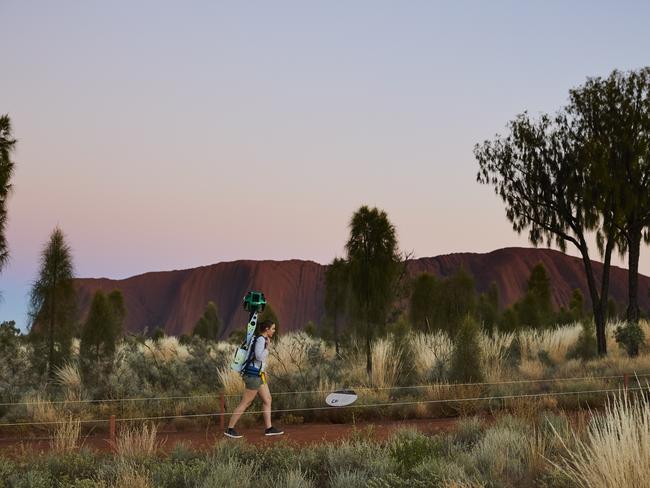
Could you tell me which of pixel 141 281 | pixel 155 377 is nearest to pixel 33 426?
pixel 155 377

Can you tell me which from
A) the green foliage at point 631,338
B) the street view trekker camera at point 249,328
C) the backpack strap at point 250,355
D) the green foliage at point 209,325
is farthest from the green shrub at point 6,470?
the green foliage at point 209,325

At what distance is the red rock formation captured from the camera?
113000 mm

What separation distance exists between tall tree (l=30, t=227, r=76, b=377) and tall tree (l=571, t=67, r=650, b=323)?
16436mm

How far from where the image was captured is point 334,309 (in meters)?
30.0

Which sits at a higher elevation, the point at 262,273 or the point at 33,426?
the point at 262,273

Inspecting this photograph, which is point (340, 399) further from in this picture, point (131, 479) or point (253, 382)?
point (131, 479)

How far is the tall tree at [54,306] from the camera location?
16.9 meters

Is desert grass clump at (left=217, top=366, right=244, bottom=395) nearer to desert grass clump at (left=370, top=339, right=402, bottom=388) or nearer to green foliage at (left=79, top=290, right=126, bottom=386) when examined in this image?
green foliage at (left=79, top=290, right=126, bottom=386)

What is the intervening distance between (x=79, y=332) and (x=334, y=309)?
13283 mm

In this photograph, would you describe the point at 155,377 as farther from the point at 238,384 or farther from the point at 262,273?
the point at 262,273

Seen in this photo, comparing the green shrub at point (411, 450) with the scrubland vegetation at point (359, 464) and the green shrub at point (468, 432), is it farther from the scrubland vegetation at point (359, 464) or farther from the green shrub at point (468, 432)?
the green shrub at point (468, 432)

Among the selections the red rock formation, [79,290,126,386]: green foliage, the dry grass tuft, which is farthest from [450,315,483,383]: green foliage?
the red rock formation

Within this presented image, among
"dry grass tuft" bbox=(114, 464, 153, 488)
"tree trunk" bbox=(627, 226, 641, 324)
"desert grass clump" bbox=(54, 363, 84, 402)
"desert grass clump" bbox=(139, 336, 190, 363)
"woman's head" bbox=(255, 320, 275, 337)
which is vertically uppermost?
"tree trunk" bbox=(627, 226, 641, 324)

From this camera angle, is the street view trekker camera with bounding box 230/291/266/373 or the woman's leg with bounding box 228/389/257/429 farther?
the woman's leg with bounding box 228/389/257/429
